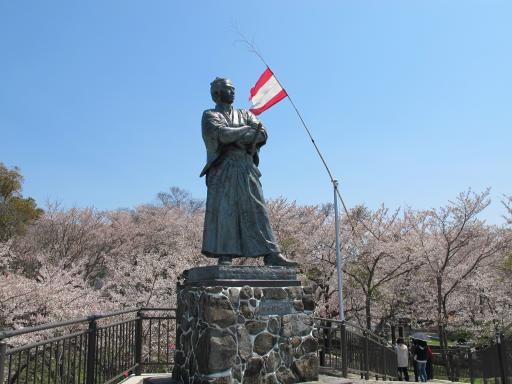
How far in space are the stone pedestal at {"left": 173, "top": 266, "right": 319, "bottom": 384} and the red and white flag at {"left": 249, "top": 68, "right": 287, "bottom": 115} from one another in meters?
7.14

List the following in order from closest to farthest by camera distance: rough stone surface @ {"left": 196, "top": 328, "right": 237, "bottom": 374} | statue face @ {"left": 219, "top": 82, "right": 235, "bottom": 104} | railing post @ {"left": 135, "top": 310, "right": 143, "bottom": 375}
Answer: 1. rough stone surface @ {"left": 196, "top": 328, "right": 237, "bottom": 374}
2. statue face @ {"left": 219, "top": 82, "right": 235, "bottom": 104}
3. railing post @ {"left": 135, "top": 310, "right": 143, "bottom": 375}

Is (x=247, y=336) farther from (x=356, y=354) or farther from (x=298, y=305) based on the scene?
(x=356, y=354)

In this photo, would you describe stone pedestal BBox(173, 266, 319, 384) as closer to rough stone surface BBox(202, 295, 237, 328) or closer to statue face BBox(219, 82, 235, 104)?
rough stone surface BBox(202, 295, 237, 328)

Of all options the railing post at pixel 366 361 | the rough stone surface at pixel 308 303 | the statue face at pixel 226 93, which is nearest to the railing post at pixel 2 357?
the rough stone surface at pixel 308 303

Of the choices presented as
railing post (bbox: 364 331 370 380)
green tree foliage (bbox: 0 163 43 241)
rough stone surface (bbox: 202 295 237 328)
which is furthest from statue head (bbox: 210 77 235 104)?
green tree foliage (bbox: 0 163 43 241)

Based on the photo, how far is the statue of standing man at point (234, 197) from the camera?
6.00m

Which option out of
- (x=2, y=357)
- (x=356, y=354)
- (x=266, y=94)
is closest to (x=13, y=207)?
(x=266, y=94)

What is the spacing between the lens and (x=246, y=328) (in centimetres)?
549

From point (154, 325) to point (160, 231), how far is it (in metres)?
19.3

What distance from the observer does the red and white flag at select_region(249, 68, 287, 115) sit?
40.1 feet

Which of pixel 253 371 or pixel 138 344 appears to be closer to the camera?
pixel 253 371

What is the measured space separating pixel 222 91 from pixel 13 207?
22.5 metres

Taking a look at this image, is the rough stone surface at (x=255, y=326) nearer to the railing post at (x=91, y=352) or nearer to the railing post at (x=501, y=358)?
the railing post at (x=91, y=352)

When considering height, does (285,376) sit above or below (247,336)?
below
